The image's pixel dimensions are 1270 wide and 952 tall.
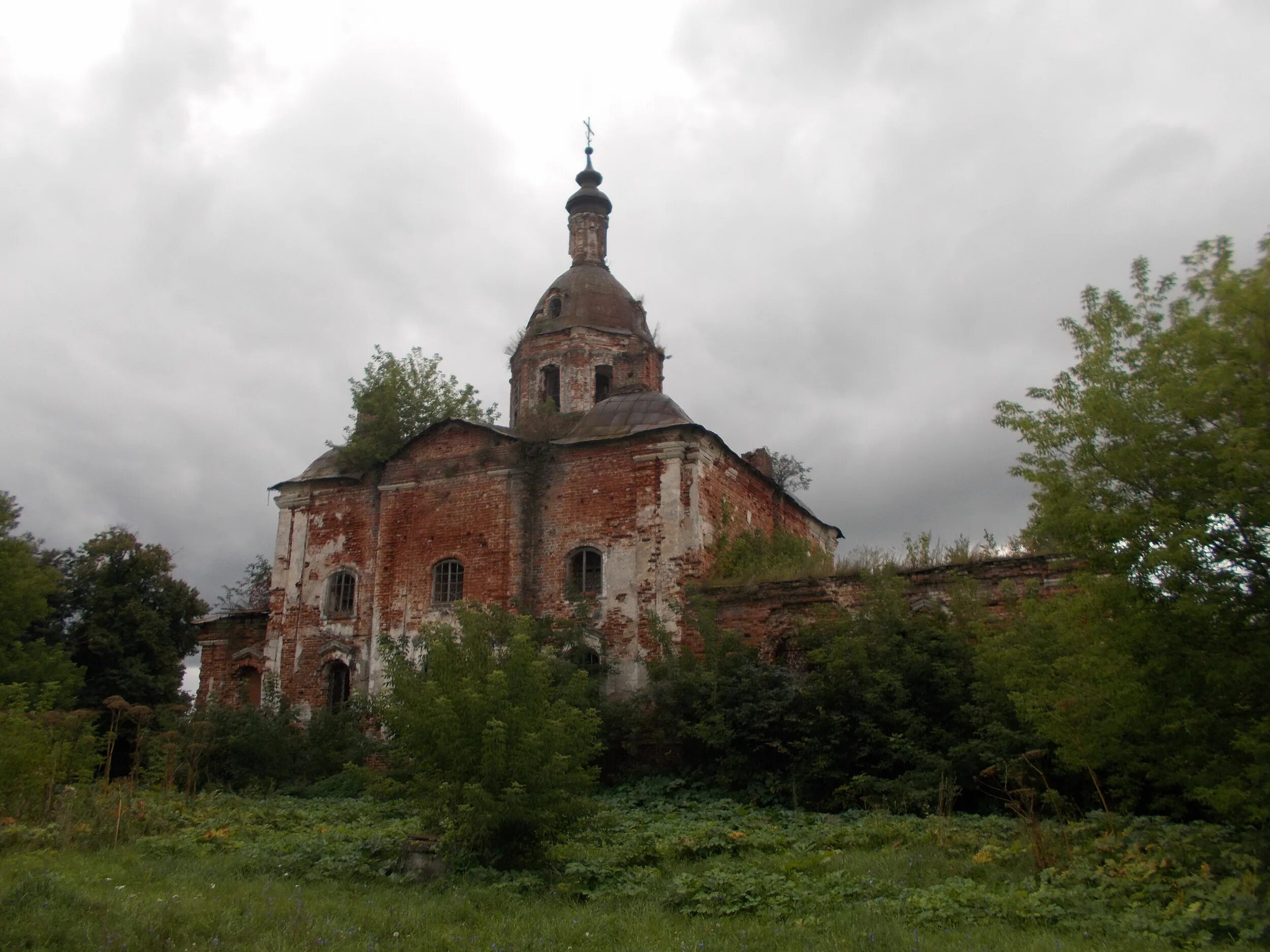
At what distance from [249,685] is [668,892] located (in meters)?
16.9

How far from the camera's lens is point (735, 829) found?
10617 millimetres

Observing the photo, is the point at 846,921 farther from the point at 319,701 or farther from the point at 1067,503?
the point at 319,701

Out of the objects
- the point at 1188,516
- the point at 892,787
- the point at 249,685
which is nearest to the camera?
the point at 1188,516

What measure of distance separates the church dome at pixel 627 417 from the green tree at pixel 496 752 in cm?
993

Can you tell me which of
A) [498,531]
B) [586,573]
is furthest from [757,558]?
[498,531]

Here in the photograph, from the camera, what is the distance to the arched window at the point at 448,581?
769 inches

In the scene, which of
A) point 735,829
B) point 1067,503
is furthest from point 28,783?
point 1067,503

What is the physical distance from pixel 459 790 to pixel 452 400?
17094 millimetres

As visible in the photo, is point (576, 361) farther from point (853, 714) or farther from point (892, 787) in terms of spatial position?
point (892, 787)

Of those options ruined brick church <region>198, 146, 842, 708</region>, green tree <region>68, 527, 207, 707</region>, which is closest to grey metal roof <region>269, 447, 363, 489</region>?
ruined brick church <region>198, 146, 842, 708</region>

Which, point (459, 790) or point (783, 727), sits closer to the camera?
point (459, 790)

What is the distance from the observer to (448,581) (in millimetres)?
19688

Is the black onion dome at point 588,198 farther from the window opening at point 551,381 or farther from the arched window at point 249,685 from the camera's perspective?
the arched window at point 249,685

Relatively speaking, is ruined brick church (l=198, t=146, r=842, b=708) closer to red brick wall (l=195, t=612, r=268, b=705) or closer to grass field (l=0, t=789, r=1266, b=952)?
red brick wall (l=195, t=612, r=268, b=705)
